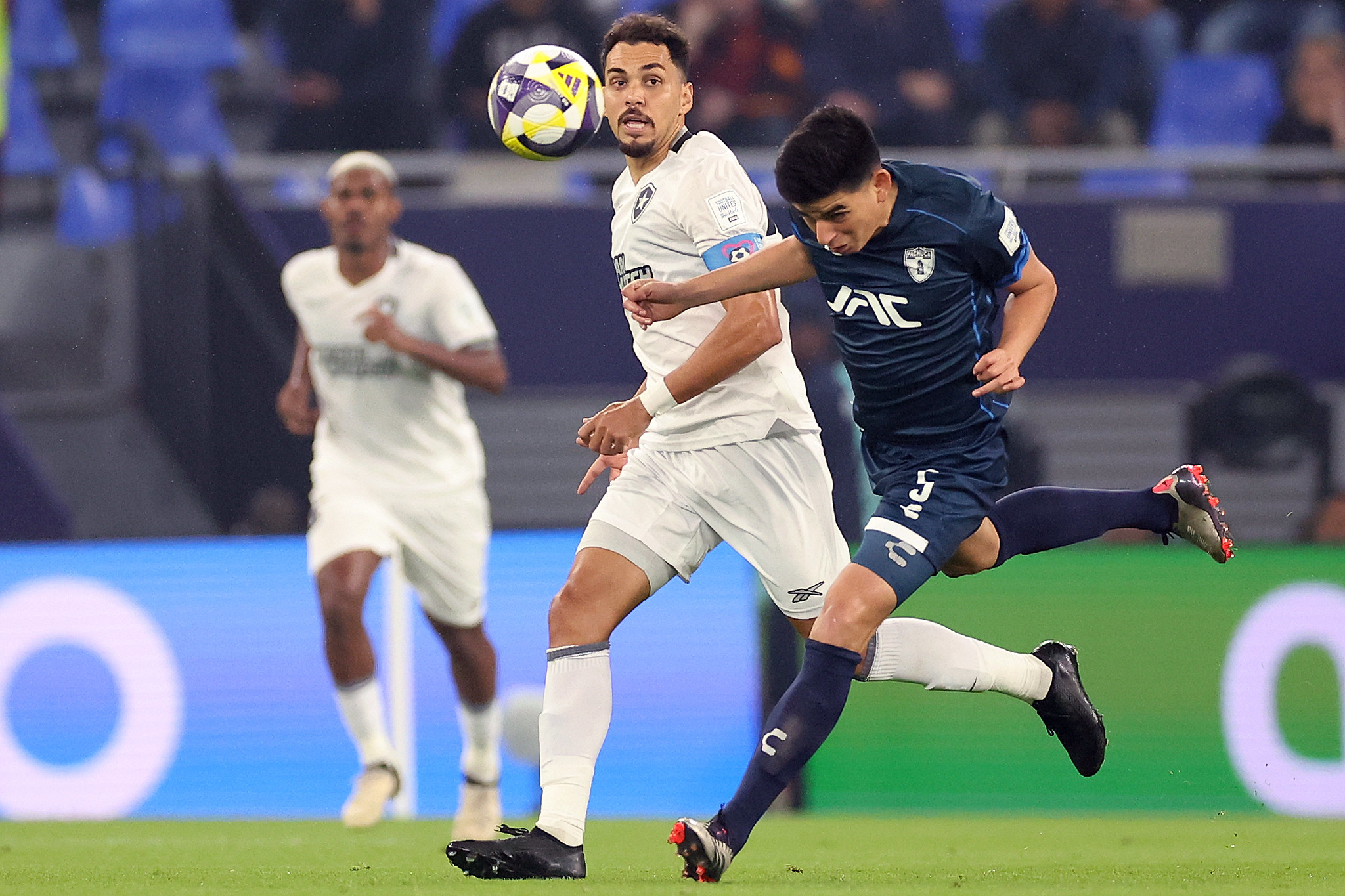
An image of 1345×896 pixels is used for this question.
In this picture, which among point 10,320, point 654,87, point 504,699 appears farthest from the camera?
point 10,320

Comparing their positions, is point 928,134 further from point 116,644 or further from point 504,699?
point 116,644

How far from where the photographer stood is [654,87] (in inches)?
193

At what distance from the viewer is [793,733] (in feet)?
13.9

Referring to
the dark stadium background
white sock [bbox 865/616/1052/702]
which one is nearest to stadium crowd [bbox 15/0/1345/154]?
the dark stadium background

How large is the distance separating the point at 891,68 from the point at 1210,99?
2103 mm

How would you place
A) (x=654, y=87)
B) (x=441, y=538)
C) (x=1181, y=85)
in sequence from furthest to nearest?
(x=1181, y=85), (x=441, y=538), (x=654, y=87)

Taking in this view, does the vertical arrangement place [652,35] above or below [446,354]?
above

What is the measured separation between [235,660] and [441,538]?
1274 mm

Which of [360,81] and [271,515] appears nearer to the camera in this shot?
[271,515]

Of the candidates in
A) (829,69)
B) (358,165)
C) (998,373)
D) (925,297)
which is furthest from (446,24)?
(998,373)

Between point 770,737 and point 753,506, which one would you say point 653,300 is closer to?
point 753,506

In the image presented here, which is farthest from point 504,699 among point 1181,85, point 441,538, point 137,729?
point 1181,85

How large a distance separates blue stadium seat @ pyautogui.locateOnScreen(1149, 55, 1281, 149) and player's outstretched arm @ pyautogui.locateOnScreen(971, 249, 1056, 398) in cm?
597

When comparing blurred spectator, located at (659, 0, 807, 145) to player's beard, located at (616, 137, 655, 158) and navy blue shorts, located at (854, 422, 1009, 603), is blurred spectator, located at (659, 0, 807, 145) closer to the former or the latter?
player's beard, located at (616, 137, 655, 158)
